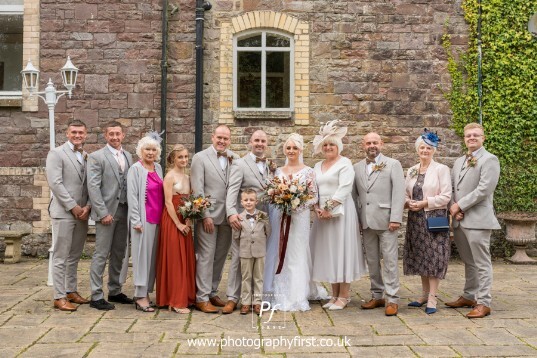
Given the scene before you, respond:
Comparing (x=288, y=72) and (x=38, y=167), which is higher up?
(x=288, y=72)

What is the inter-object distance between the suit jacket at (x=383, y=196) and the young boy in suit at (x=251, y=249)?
1.18 meters

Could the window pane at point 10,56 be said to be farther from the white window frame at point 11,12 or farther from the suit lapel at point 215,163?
the suit lapel at point 215,163

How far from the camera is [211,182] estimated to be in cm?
736

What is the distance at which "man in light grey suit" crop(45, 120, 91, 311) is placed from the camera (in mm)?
7297

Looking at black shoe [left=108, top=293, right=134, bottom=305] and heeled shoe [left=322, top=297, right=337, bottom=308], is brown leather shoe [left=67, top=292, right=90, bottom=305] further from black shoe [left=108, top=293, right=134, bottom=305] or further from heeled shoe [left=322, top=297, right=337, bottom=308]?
heeled shoe [left=322, top=297, right=337, bottom=308]

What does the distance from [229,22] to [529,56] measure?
17.2 feet

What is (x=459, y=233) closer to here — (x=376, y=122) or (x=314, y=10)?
(x=376, y=122)

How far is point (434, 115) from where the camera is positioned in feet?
37.3

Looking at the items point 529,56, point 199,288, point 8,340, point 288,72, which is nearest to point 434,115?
point 529,56

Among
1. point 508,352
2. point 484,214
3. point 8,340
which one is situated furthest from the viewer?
point 484,214

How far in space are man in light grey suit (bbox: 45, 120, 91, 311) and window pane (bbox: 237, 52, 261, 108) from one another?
4347mm

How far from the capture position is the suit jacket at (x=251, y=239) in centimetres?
711

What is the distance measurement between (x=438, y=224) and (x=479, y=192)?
56cm

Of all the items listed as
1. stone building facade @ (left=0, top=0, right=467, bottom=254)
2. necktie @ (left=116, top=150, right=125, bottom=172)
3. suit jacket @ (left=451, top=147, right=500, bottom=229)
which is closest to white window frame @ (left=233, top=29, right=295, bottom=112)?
stone building facade @ (left=0, top=0, right=467, bottom=254)
